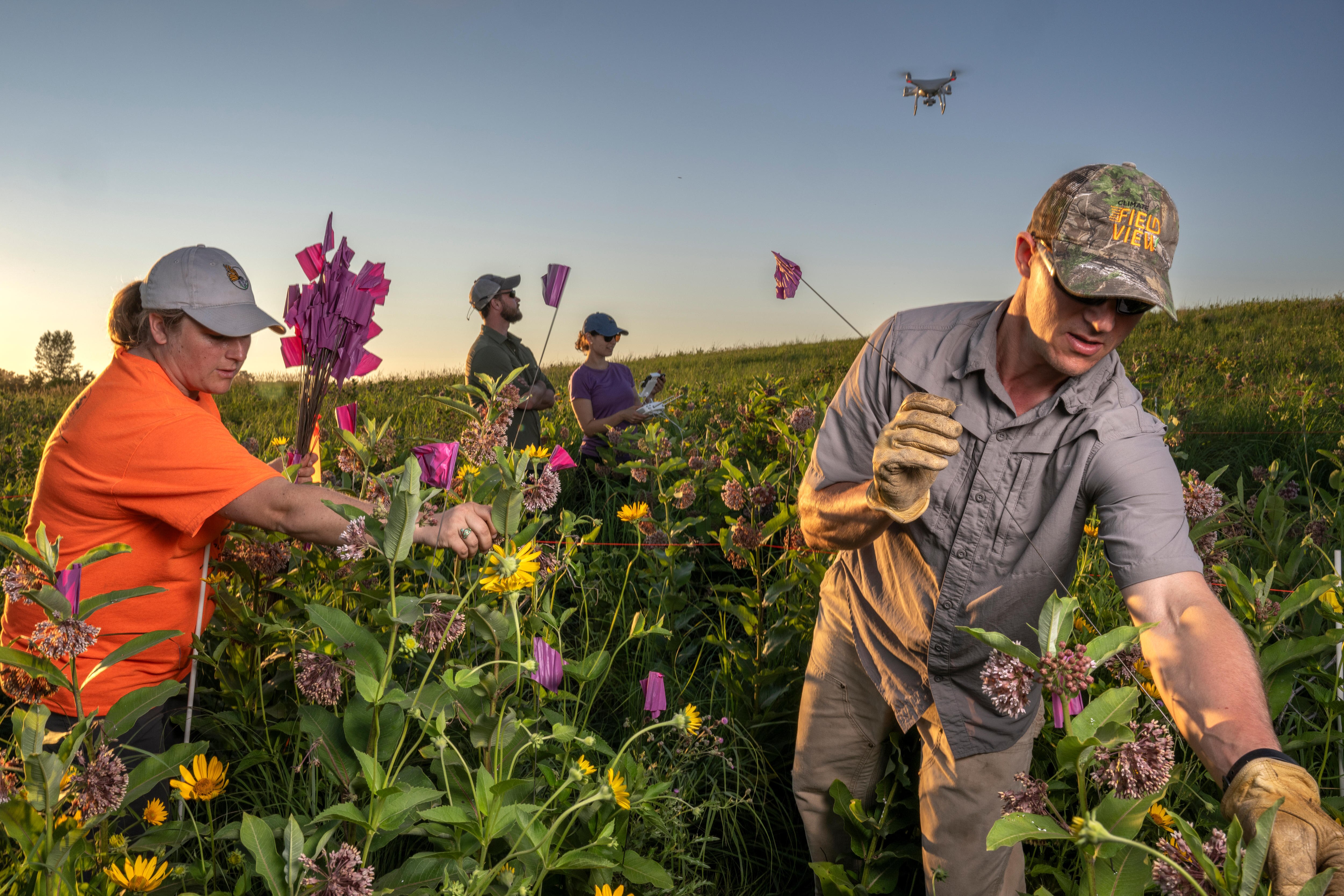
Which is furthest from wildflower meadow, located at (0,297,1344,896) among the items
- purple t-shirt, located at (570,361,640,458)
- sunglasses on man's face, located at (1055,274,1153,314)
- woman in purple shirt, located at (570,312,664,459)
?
purple t-shirt, located at (570,361,640,458)

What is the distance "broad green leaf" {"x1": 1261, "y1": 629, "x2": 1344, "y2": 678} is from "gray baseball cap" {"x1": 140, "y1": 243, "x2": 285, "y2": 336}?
86.8 inches

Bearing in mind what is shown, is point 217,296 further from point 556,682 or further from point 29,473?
point 29,473

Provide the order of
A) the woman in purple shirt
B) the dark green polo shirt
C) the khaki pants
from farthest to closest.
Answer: the woman in purple shirt
the dark green polo shirt
the khaki pants

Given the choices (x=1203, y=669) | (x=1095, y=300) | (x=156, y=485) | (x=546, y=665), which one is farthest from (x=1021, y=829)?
(x=156, y=485)

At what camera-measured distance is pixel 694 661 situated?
2807 mm

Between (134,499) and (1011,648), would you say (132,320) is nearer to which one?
(134,499)

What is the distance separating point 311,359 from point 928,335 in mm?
1326

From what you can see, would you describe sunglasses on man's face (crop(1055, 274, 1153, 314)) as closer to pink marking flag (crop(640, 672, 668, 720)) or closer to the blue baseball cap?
pink marking flag (crop(640, 672, 668, 720))

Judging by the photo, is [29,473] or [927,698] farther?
[29,473]

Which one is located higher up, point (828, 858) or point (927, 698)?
point (927, 698)

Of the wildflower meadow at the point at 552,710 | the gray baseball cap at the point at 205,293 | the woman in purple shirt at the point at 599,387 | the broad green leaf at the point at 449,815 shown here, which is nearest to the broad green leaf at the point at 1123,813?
the wildflower meadow at the point at 552,710

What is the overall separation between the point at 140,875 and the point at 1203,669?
62.6 inches

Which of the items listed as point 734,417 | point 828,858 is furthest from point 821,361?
point 828,858

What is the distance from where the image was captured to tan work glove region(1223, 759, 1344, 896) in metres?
0.92
